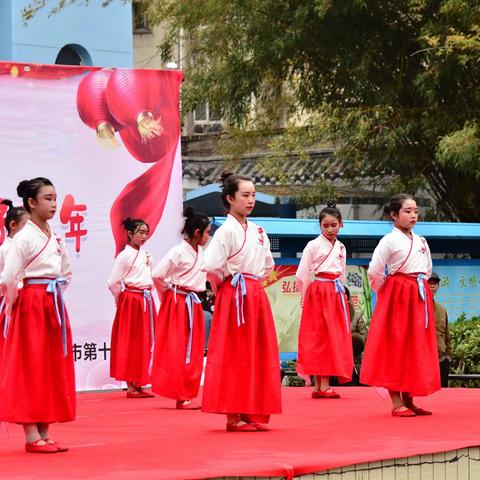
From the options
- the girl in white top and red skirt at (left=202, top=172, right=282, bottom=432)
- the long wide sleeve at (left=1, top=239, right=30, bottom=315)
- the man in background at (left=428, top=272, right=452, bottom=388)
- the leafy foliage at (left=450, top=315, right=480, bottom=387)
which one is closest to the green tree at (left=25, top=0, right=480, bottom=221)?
the leafy foliage at (left=450, top=315, right=480, bottom=387)

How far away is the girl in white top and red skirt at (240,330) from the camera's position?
25.3 ft

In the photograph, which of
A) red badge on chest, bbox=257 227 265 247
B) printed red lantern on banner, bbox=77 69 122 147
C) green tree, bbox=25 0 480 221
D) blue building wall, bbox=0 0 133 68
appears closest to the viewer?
red badge on chest, bbox=257 227 265 247

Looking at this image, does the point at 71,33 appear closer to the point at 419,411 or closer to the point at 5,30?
the point at 5,30

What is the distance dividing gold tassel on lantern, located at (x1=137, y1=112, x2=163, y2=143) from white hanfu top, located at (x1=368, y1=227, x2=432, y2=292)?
12.5 ft

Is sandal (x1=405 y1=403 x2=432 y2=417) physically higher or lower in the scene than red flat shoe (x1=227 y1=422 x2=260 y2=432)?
lower

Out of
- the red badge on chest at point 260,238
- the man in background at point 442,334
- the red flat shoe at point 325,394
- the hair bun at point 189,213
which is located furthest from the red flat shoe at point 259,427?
the man in background at point 442,334

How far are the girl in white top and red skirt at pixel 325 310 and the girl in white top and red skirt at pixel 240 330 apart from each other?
115 inches

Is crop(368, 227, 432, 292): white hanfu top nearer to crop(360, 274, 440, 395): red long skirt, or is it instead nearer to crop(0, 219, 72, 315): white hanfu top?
crop(360, 274, 440, 395): red long skirt

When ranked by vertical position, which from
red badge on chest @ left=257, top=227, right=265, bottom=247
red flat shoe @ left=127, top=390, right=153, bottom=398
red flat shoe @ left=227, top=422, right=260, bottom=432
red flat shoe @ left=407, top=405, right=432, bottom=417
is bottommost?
red flat shoe @ left=127, top=390, right=153, bottom=398

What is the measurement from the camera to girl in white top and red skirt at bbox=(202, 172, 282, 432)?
7.70 m

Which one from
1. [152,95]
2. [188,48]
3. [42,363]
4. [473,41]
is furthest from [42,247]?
[188,48]

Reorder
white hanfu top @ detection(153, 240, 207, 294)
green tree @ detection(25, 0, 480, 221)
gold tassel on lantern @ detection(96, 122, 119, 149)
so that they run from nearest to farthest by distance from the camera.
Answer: white hanfu top @ detection(153, 240, 207, 294)
gold tassel on lantern @ detection(96, 122, 119, 149)
green tree @ detection(25, 0, 480, 221)

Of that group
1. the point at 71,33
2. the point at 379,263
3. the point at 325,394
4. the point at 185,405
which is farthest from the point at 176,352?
the point at 71,33

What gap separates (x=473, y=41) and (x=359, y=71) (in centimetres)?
213
